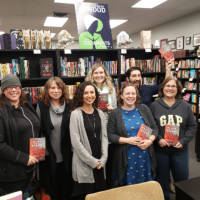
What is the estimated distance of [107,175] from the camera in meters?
2.51

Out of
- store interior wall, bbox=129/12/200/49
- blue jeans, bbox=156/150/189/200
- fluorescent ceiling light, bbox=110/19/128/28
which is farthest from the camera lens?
fluorescent ceiling light, bbox=110/19/128/28

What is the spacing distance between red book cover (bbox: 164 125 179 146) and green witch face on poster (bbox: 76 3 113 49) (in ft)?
5.83

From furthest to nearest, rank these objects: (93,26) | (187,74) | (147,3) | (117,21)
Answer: (117,21), (187,74), (147,3), (93,26)

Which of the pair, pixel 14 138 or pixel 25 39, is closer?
pixel 14 138

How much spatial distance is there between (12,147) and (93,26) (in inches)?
87.9

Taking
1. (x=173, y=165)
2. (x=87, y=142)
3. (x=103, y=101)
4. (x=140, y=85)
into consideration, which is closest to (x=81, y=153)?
(x=87, y=142)

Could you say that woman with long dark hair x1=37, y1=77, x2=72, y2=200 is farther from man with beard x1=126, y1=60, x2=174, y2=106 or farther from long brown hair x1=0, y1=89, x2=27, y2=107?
man with beard x1=126, y1=60, x2=174, y2=106

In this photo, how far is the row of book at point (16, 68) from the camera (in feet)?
8.65

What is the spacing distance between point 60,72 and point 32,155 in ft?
4.77

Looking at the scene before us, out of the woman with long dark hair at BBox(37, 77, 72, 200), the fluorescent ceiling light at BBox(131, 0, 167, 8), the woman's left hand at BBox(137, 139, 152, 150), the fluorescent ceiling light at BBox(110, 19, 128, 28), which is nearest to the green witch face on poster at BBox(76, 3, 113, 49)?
the woman with long dark hair at BBox(37, 77, 72, 200)

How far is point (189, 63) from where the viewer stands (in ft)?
20.4

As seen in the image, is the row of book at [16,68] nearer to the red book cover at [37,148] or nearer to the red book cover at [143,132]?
the red book cover at [37,148]

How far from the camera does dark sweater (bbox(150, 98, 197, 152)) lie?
1.93 m

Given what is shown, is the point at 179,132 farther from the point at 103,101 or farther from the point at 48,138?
the point at 48,138
